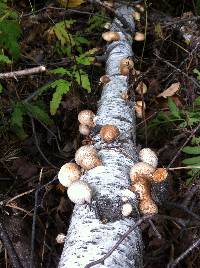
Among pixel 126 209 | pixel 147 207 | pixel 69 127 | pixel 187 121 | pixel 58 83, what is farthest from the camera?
pixel 69 127

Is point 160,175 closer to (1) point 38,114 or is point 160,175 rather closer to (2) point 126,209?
(2) point 126,209

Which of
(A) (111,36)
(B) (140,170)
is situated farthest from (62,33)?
(B) (140,170)

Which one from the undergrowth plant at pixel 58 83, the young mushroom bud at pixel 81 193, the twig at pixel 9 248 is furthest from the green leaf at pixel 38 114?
the young mushroom bud at pixel 81 193

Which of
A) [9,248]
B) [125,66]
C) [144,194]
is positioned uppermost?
[125,66]

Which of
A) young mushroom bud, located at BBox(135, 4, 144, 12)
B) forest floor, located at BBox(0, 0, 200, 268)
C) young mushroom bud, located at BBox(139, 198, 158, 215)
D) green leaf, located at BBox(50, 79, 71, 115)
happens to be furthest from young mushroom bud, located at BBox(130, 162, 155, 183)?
young mushroom bud, located at BBox(135, 4, 144, 12)

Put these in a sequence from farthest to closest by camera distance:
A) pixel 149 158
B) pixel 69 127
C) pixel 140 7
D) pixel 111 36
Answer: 1. pixel 140 7
2. pixel 111 36
3. pixel 69 127
4. pixel 149 158

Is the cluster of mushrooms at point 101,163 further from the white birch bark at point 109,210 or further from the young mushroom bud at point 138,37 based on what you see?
the young mushroom bud at point 138,37

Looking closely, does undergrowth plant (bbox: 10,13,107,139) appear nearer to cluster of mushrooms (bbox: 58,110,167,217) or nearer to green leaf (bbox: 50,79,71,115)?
green leaf (bbox: 50,79,71,115)
